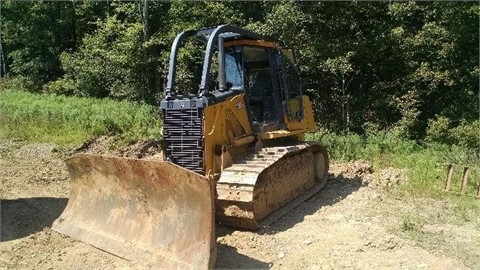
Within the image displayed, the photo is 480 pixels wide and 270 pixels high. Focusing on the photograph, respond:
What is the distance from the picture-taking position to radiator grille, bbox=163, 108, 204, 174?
251 inches

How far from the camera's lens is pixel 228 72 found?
7578 mm

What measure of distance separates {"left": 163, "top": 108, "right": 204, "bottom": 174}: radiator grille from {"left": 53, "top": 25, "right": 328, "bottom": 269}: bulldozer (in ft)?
0.04

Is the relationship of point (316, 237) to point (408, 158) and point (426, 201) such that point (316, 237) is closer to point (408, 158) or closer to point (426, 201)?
point (426, 201)

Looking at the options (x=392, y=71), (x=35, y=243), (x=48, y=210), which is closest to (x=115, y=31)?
(x=392, y=71)

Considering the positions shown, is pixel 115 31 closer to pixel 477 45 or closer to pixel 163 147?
pixel 477 45

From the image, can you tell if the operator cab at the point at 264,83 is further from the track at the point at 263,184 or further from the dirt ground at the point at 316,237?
the dirt ground at the point at 316,237

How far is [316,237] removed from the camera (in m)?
6.18

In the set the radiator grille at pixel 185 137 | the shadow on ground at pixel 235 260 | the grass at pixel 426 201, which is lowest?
the shadow on ground at pixel 235 260

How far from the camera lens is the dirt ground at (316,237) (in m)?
5.42

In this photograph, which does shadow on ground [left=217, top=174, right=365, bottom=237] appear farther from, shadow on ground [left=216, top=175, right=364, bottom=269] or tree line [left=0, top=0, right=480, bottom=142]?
tree line [left=0, top=0, right=480, bottom=142]

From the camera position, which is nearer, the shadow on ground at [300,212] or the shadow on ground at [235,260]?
the shadow on ground at [235,260]

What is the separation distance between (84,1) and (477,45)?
66.8 feet

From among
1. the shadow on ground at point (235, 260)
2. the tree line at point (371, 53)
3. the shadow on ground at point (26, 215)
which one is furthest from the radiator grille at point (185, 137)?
the tree line at point (371, 53)

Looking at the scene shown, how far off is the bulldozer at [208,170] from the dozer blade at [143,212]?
Result: 0.01 m
